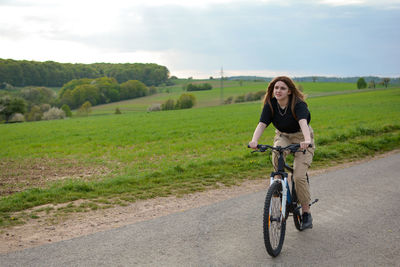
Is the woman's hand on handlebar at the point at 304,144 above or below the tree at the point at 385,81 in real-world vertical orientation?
below

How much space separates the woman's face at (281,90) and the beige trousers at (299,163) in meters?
0.57

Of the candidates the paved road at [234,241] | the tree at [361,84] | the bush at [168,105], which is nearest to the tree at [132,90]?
the bush at [168,105]

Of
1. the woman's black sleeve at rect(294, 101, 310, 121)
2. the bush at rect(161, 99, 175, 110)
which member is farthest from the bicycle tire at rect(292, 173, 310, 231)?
the bush at rect(161, 99, 175, 110)

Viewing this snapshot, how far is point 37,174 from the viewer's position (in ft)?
34.4

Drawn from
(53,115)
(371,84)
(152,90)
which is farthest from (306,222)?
(371,84)

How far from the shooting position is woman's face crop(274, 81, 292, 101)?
4773mm

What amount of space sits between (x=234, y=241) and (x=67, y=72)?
96594 millimetres

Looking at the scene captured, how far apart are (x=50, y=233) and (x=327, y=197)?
480cm

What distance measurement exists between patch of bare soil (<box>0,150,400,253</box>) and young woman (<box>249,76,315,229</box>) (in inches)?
89.4

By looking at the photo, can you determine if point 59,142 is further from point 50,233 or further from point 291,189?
point 291,189

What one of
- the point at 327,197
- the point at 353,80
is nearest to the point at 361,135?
the point at 327,197

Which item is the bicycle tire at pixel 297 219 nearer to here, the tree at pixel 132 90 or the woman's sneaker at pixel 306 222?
the woman's sneaker at pixel 306 222

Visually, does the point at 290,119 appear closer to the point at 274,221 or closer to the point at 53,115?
the point at 274,221

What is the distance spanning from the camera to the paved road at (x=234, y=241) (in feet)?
13.9
